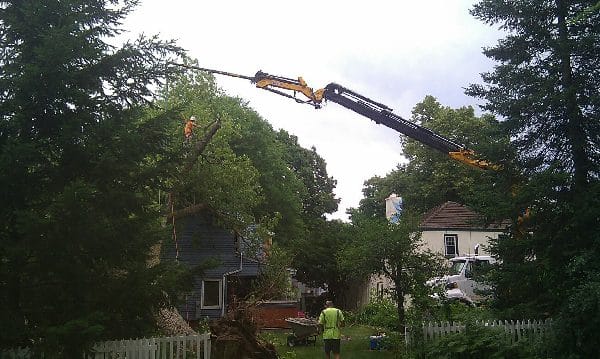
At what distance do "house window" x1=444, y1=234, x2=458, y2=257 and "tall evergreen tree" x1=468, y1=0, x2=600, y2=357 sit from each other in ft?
62.2

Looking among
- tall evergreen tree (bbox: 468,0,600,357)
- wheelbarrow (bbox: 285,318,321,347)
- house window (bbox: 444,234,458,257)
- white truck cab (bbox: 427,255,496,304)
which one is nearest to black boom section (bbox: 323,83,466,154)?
Result: tall evergreen tree (bbox: 468,0,600,357)

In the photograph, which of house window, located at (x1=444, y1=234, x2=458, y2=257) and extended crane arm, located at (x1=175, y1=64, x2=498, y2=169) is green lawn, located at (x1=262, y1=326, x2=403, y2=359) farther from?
house window, located at (x1=444, y1=234, x2=458, y2=257)

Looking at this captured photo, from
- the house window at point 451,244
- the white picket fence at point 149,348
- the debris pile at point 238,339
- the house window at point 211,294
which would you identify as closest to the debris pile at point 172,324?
the debris pile at point 238,339

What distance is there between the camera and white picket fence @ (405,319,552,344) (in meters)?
12.7

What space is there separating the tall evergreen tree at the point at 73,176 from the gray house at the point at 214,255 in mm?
18585

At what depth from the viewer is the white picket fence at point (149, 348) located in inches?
375

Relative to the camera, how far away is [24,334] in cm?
880

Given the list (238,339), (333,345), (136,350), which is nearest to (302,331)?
(333,345)

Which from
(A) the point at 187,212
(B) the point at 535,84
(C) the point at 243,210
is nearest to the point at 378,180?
(C) the point at 243,210

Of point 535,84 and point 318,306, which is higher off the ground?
point 535,84

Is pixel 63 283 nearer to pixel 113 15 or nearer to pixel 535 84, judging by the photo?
pixel 113 15

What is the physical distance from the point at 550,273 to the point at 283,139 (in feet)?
145

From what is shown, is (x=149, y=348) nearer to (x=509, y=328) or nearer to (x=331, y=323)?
(x=331, y=323)

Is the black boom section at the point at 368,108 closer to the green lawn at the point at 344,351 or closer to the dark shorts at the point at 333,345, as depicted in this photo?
the green lawn at the point at 344,351
